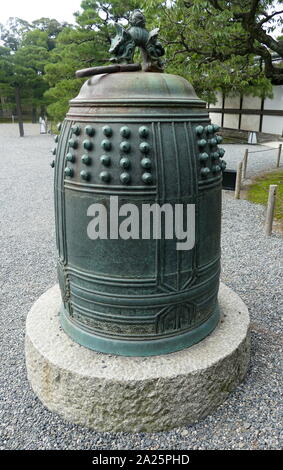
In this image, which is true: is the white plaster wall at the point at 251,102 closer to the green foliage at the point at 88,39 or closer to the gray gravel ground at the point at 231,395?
the green foliage at the point at 88,39

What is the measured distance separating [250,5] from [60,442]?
8.19m

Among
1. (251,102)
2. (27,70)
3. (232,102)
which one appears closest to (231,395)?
(251,102)

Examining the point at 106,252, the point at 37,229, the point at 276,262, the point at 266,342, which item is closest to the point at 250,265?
the point at 276,262

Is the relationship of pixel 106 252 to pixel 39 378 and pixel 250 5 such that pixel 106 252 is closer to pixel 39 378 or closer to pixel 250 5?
pixel 39 378

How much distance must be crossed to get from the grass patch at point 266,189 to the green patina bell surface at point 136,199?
17.1 ft

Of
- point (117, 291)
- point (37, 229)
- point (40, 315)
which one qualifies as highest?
point (117, 291)

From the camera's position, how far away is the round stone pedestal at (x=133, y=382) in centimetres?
225

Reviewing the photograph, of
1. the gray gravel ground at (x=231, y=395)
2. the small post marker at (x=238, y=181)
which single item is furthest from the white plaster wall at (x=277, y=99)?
the gray gravel ground at (x=231, y=395)

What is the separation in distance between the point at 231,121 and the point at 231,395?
20.2 meters

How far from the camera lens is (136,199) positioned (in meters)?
2.15

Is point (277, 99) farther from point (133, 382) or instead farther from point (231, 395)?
point (133, 382)

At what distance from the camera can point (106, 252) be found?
2268 millimetres

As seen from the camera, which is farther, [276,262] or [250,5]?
[250,5]

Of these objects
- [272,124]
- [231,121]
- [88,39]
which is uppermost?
[88,39]
